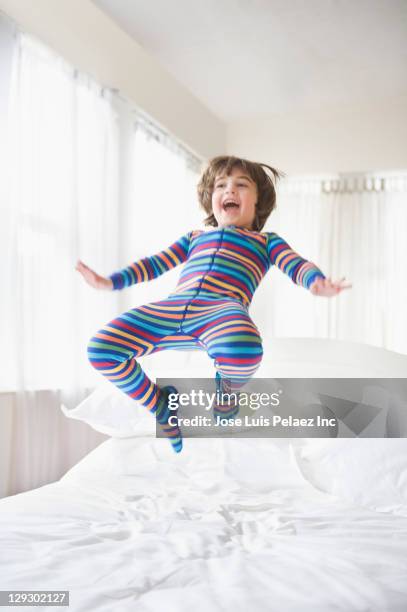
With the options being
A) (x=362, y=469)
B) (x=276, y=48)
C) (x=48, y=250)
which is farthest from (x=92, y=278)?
(x=276, y=48)

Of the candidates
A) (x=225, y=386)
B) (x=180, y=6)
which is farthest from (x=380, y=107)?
(x=225, y=386)

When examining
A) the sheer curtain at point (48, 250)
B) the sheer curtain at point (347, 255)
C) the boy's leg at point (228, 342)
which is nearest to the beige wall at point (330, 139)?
the sheer curtain at point (347, 255)

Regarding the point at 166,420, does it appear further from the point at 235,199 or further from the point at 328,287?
the point at 235,199

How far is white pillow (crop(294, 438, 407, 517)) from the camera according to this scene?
5.49 feet

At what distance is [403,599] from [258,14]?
9.65 feet

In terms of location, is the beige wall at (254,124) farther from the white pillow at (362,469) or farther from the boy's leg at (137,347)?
the white pillow at (362,469)

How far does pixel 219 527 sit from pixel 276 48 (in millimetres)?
2915

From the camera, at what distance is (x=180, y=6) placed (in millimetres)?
3029

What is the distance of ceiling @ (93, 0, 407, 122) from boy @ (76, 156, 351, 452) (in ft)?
5.87

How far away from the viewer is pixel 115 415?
7.26ft

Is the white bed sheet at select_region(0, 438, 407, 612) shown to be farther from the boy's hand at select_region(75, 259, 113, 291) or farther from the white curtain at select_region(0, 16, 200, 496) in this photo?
the white curtain at select_region(0, 16, 200, 496)

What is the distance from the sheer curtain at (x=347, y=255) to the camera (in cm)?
419

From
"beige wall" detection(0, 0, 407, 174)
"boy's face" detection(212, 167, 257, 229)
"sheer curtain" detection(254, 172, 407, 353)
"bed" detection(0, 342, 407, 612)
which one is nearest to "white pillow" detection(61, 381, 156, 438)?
"bed" detection(0, 342, 407, 612)

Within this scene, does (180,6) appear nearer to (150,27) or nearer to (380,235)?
(150,27)
